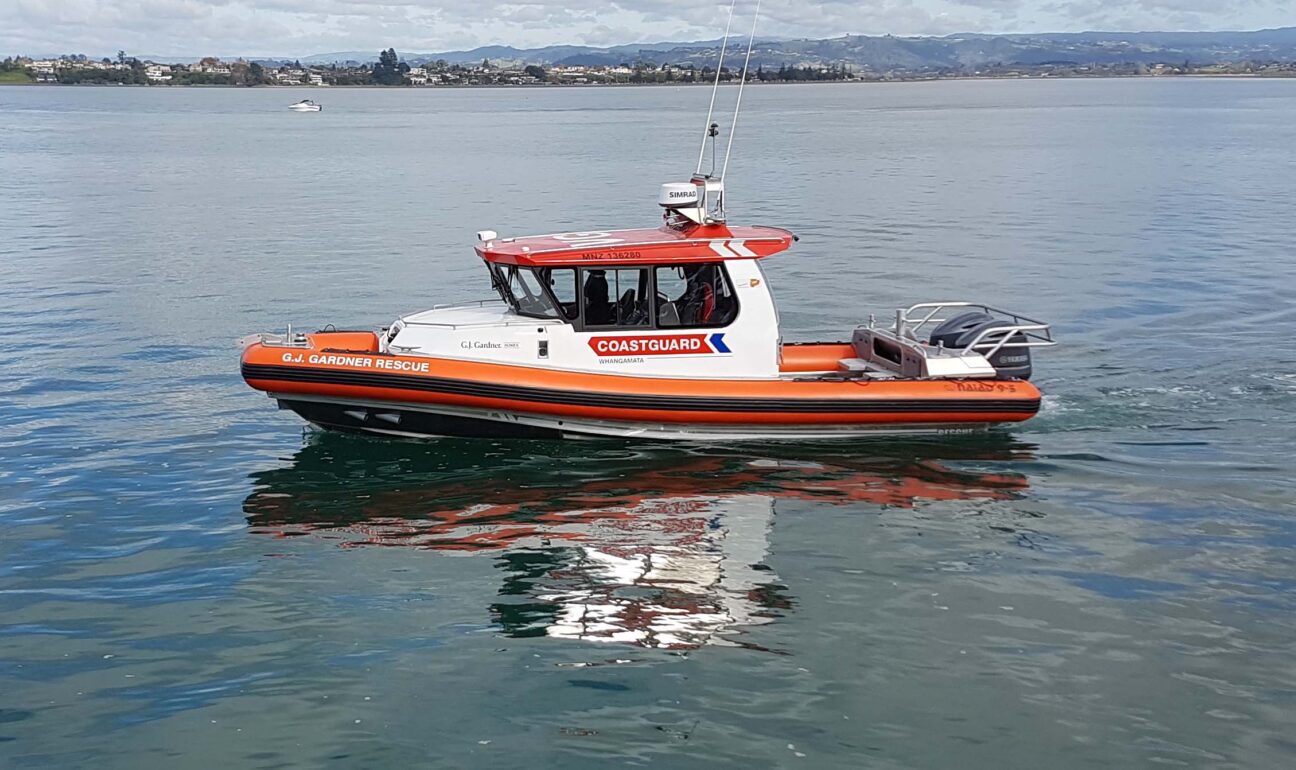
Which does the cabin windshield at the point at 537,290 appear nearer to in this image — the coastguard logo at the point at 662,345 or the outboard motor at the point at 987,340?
the coastguard logo at the point at 662,345

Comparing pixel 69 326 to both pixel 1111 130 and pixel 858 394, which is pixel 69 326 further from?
pixel 1111 130

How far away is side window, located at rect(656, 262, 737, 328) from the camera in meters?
13.3

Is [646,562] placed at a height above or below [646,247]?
below

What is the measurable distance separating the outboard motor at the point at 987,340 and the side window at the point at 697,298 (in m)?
2.67

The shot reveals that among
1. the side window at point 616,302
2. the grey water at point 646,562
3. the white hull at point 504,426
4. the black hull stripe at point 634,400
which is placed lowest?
the grey water at point 646,562

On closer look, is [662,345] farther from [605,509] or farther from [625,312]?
[605,509]

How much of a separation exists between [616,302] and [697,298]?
0.84 metres

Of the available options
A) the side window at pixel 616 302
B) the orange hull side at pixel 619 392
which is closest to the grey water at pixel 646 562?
the orange hull side at pixel 619 392

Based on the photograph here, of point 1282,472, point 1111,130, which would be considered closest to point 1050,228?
point 1282,472

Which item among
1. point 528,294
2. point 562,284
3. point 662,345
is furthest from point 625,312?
point 528,294

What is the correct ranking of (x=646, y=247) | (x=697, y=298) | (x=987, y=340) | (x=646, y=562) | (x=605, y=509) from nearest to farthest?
(x=646, y=562) < (x=605, y=509) < (x=646, y=247) < (x=697, y=298) < (x=987, y=340)

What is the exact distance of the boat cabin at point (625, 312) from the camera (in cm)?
1311

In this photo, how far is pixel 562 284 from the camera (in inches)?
517

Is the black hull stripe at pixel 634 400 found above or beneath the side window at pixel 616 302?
beneath
